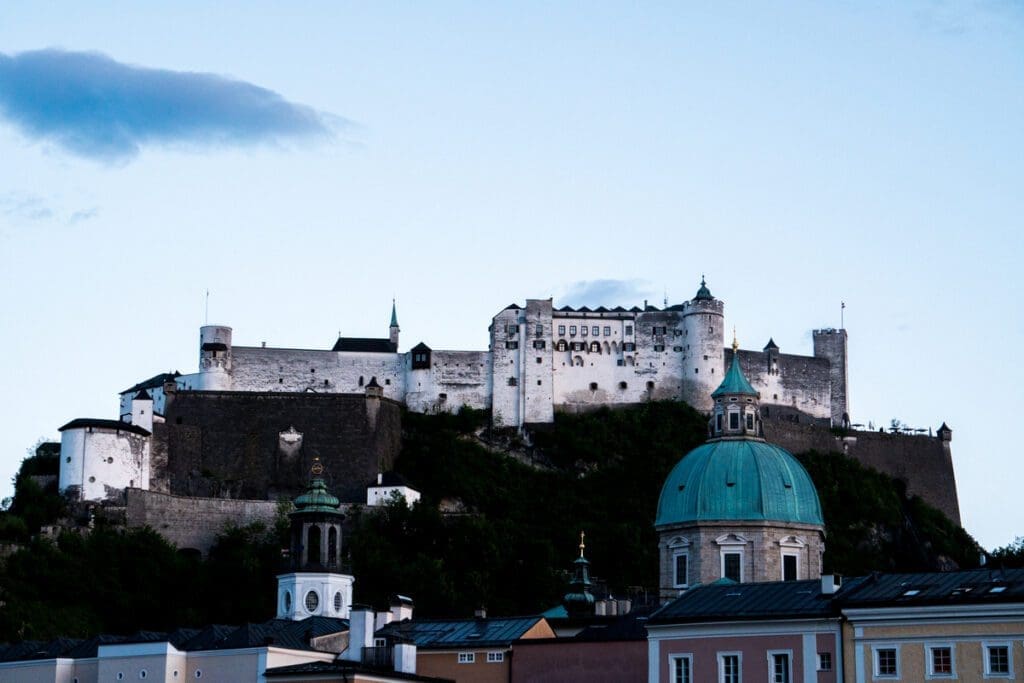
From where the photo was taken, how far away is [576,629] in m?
54.4

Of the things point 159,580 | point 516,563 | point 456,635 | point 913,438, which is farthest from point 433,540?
point 456,635

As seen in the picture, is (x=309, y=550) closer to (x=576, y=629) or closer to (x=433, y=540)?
(x=576, y=629)

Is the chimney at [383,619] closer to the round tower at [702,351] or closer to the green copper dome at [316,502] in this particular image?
the green copper dome at [316,502]

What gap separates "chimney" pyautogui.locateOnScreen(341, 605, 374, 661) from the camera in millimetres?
48625

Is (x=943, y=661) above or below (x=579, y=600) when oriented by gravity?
below

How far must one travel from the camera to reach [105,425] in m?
87.1

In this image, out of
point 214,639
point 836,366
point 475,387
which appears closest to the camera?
point 214,639

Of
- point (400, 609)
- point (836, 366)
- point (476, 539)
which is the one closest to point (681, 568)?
point (400, 609)

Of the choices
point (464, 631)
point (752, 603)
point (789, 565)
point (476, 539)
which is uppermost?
point (476, 539)

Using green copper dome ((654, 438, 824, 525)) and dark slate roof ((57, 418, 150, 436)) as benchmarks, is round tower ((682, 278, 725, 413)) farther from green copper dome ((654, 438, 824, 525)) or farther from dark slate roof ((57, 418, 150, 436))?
green copper dome ((654, 438, 824, 525))

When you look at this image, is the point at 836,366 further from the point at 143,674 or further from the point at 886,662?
the point at 886,662

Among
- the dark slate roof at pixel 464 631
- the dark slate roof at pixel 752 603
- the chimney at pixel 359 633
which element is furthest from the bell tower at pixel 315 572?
the dark slate roof at pixel 752 603

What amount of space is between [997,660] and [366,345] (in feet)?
215

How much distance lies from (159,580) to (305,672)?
33.5m
